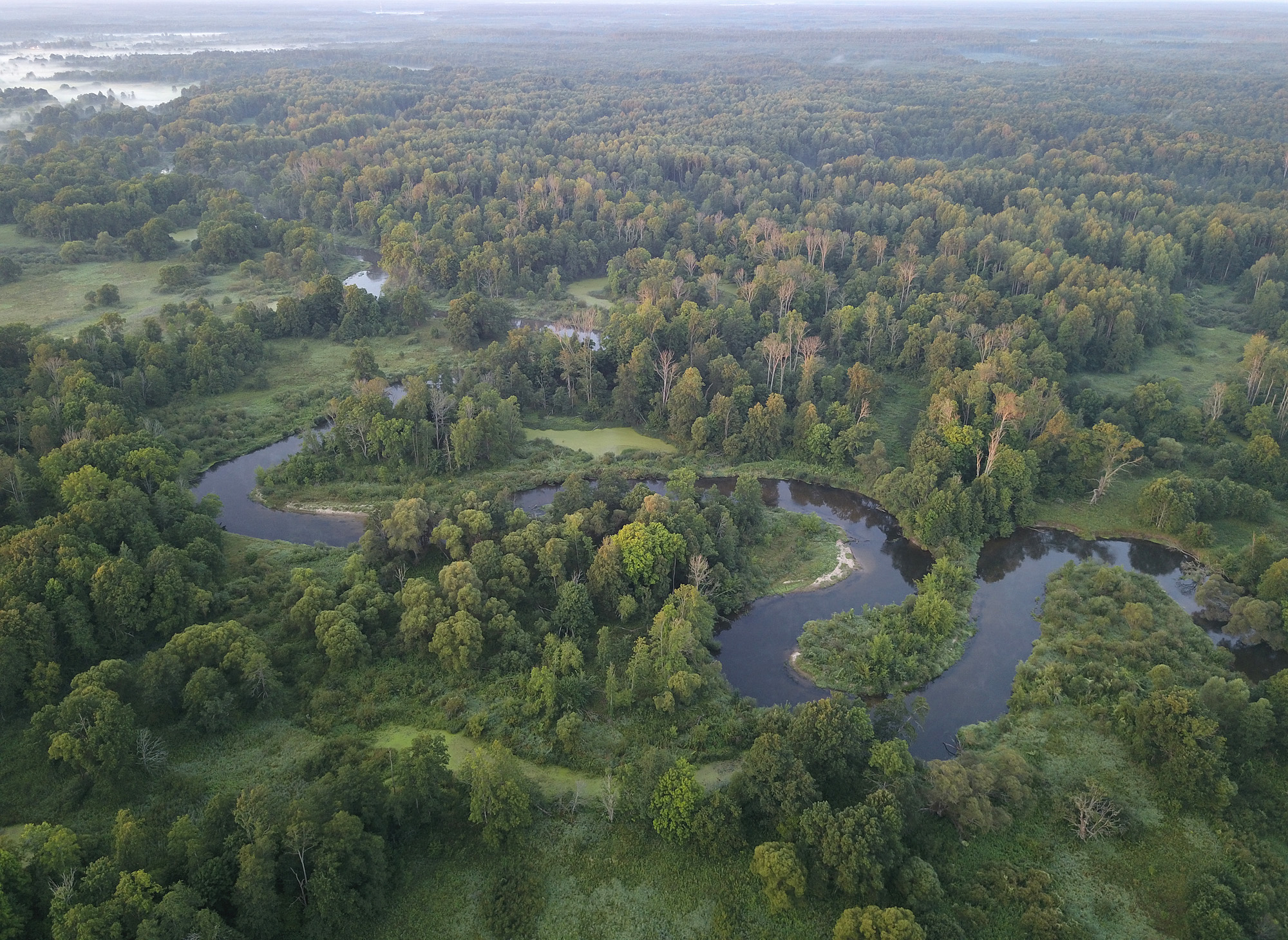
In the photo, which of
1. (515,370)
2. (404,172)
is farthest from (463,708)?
(404,172)

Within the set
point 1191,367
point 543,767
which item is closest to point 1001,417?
point 1191,367

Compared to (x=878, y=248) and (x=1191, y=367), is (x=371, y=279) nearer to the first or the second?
(x=878, y=248)

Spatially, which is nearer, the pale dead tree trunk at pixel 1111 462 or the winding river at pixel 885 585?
the winding river at pixel 885 585

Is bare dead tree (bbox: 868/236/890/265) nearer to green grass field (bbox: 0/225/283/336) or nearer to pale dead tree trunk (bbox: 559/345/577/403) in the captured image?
pale dead tree trunk (bbox: 559/345/577/403)

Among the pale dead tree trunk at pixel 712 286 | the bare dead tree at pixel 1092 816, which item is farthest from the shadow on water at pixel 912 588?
the pale dead tree trunk at pixel 712 286

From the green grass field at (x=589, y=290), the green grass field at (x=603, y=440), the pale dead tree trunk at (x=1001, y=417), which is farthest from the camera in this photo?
the green grass field at (x=589, y=290)

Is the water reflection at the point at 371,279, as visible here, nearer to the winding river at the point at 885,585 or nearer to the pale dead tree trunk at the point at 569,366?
the pale dead tree trunk at the point at 569,366
